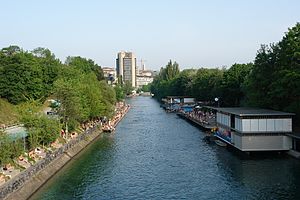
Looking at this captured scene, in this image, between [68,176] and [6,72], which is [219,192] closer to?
[68,176]

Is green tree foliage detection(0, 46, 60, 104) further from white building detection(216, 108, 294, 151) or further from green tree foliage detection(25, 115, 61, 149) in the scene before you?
white building detection(216, 108, 294, 151)

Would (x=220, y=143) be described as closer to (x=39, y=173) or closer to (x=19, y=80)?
(x=39, y=173)

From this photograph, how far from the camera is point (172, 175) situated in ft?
123

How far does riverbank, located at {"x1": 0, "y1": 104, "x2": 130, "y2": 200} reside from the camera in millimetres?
28781

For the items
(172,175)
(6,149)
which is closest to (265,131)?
(172,175)

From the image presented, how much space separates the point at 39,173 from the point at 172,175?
1141cm

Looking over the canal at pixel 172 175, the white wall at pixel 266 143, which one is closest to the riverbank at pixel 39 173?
the canal at pixel 172 175

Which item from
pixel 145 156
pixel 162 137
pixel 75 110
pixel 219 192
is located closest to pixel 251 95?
pixel 162 137

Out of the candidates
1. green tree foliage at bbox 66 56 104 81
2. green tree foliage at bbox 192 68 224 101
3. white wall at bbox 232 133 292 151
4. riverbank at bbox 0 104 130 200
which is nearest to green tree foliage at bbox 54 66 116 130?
riverbank at bbox 0 104 130 200

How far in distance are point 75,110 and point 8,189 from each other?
94.1 feet

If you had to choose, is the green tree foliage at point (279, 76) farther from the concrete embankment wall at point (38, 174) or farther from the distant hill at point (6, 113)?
the distant hill at point (6, 113)

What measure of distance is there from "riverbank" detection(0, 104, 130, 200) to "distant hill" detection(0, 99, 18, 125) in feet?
32.6

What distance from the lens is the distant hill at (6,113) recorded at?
56.3 meters

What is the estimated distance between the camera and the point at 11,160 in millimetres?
33812
